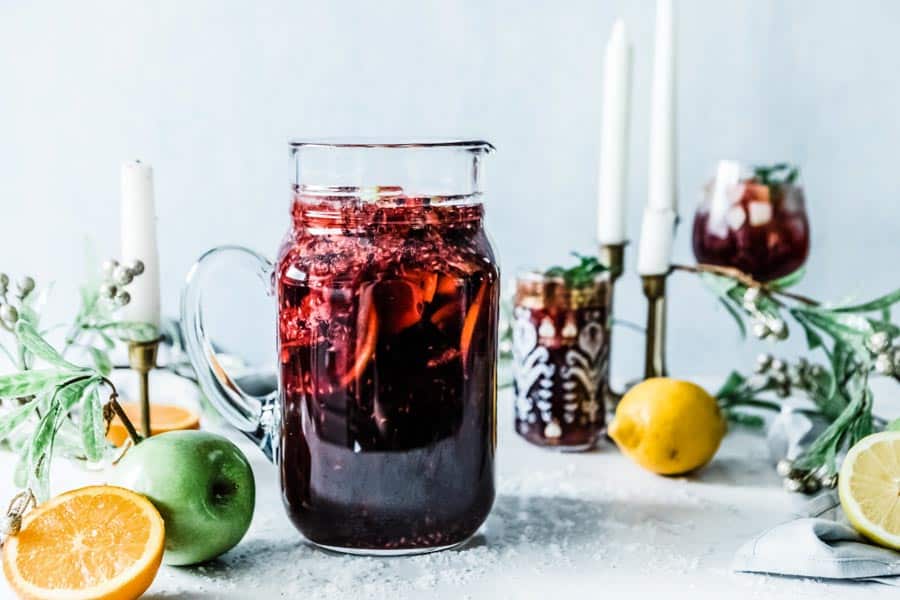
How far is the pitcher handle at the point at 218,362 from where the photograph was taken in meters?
0.93

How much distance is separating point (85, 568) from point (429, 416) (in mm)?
280

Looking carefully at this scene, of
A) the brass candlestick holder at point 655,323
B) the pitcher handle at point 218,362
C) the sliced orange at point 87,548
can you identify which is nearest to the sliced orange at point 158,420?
the pitcher handle at point 218,362

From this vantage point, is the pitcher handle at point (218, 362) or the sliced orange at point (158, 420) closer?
the pitcher handle at point (218, 362)

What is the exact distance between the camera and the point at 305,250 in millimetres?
→ 891

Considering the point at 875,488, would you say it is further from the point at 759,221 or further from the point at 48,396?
the point at 48,396

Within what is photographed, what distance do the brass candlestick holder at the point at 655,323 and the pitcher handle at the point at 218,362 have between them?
1.74 feet

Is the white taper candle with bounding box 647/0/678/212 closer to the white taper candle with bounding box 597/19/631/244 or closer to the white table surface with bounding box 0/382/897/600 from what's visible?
the white taper candle with bounding box 597/19/631/244

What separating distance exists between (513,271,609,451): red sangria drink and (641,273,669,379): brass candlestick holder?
0.10 metres

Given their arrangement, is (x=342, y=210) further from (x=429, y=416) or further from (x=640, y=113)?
(x=640, y=113)

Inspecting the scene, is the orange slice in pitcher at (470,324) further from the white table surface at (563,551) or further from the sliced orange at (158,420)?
the sliced orange at (158,420)

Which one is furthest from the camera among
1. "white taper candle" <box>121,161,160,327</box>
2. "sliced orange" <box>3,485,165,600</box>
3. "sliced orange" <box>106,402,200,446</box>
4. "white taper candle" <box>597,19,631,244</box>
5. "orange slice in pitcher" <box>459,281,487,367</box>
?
"white taper candle" <box>597,19,631,244</box>

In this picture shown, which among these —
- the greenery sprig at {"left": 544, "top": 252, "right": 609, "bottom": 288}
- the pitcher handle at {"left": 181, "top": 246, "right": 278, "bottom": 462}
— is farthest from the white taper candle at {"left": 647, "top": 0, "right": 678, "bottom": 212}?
the pitcher handle at {"left": 181, "top": 246, "right": 278, "bottom": 462}

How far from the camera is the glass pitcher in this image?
0.86 m

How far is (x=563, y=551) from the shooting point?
938 millimetres
